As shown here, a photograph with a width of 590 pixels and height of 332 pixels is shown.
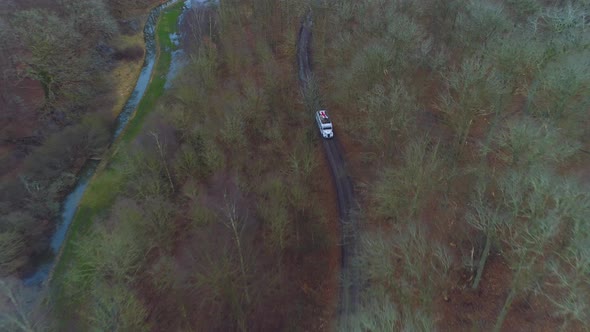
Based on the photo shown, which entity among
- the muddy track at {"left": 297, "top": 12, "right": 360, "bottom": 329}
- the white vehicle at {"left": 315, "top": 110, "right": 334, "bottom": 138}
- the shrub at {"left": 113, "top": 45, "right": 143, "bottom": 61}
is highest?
the shrub at {"left": 113, "top": 45, "right": 143, "bottom": 61}

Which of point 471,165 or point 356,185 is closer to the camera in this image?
point 471,165

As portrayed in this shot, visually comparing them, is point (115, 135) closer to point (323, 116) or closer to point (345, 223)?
point (323, 116)

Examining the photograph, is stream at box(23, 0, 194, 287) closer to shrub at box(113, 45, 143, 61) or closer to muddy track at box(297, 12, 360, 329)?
Answer: shrub at box(113, 45, 143, 61)

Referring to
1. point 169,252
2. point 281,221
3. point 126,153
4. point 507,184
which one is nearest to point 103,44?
point 126,153

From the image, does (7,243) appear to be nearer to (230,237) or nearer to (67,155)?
(67,155)

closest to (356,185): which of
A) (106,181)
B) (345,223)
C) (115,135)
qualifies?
(345,223)

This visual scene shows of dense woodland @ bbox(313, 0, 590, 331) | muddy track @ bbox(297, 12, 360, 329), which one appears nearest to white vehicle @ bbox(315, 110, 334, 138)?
muddy track @ bbox(297, 12, 360, 329)
